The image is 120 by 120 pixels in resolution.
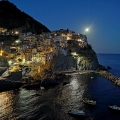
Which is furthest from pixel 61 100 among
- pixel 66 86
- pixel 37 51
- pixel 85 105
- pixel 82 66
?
pixel 82 66

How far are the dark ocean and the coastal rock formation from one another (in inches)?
986

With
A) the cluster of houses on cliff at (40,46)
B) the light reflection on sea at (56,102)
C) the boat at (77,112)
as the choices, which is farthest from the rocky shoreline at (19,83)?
the boat at (77,112)

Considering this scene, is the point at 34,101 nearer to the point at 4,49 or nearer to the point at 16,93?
the point at 16,93

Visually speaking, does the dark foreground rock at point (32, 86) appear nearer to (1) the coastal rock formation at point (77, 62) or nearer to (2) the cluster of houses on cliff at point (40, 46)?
(2) the cluster of houses on cliff at point (40, 46)

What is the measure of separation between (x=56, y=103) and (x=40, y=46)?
4787cm

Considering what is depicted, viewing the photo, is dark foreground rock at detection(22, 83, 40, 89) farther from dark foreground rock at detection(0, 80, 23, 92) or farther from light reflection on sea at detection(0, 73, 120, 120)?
light reflection on sea at detection(0, 73, 120, 120)

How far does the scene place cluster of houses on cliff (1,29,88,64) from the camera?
7476cm

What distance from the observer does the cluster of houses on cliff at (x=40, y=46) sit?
74762 millimetres

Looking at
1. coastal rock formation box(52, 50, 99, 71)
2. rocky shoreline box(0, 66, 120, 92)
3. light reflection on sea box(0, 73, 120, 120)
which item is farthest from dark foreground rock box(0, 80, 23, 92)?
coastal rock formation box(52, 50, 99, 71)

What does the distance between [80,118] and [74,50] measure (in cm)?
6340

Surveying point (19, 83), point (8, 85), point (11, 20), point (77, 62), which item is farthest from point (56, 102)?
point (11, 20)

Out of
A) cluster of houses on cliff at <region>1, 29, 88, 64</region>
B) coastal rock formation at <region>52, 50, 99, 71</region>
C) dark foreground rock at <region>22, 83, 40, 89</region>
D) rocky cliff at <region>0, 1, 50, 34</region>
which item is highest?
rocky cliff at <region>0, 1, 50, 34</region>

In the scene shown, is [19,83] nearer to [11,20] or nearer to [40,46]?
[40,46]

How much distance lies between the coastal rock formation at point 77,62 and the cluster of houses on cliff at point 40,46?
10.3 ft
